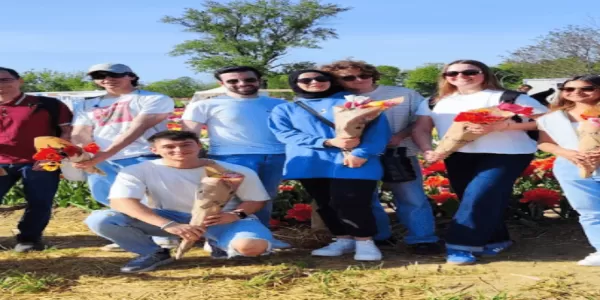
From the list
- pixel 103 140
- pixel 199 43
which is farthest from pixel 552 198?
pixel 199 43

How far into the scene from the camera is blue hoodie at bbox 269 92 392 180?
4168 mm

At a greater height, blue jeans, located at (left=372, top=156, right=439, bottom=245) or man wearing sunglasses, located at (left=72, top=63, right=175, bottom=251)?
man wearing sunglasses, located at (left=72, top=63, right=175, bottom=251)

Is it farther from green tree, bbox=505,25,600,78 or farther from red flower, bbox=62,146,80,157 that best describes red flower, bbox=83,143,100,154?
green tree, bbox=505,25,600,78

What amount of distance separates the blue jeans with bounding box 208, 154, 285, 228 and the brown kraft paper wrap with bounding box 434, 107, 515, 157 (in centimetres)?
108

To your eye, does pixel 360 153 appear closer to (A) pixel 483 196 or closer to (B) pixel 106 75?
(A) pixel 483 196

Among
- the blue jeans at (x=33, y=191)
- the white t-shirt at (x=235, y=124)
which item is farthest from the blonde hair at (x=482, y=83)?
the blue jeans at (x=33, y=191)

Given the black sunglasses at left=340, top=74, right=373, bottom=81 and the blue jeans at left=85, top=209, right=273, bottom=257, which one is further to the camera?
the black sunglasses at left=340, top=74, right=373, bottom=81

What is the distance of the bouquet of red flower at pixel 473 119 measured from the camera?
3.85 m

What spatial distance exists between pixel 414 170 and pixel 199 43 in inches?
1981

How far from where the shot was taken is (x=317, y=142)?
4211 mm

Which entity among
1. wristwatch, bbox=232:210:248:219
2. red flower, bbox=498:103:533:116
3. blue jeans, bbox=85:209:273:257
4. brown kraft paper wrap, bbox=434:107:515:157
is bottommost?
blue jeans, bbox=85:209:273:257

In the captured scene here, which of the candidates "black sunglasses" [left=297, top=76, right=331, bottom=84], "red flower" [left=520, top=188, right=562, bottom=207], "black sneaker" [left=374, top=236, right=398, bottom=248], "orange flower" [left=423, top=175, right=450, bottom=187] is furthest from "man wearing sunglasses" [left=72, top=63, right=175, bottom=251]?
"red flower" [left=520, top=188, right=562, bottom=207]

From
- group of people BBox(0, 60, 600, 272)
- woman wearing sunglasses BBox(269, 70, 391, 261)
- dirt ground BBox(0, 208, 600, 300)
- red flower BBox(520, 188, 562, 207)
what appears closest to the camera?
dirt ground BBox(0, 208, 600, 300)

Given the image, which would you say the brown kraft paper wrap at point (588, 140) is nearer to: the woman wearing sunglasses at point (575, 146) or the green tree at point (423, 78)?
the woman wearing sunglasses at point (575, 146)
